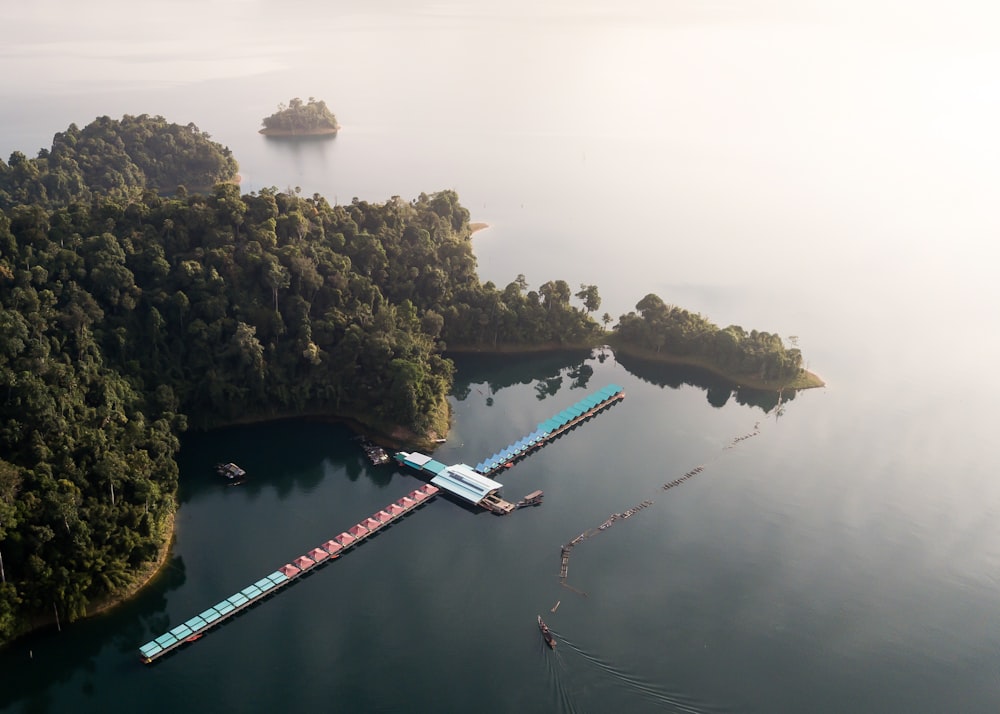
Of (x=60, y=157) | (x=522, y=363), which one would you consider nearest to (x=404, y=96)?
(x=60, y=157)

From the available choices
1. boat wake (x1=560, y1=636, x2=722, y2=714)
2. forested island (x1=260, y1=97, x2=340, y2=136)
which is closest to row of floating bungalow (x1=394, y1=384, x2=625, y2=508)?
boat wake (x1=560, y1=636, x2=722, y2=714)

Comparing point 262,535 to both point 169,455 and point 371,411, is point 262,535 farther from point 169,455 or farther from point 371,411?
point 371,411

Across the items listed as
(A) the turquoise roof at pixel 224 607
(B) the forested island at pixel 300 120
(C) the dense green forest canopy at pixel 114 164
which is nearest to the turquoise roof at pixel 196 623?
(A) the turquoise roof at pixel 224 607

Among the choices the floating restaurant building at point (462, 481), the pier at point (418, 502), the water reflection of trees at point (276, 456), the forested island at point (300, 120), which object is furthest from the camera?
the forested island at point (300, 120)

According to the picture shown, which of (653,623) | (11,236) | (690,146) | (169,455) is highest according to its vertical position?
(690,146)

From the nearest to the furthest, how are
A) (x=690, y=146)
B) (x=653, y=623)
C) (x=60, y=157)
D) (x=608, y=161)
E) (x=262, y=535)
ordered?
(x=653, y=623)
(x=262, y=535)
(x=60, y=157)
(x=608, y=161)
(x=690, y=146)

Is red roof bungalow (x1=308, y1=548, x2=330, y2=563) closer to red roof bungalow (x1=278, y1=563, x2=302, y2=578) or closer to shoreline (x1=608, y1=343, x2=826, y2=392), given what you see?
red roof bungalow (x1=278, y1=563, x2=302, y2=578)

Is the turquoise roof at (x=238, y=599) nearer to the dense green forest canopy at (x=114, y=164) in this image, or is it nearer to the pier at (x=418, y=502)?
the pier at (x=418, y=502)

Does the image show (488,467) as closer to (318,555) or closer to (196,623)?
(318,555)

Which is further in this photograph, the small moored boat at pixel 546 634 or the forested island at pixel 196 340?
the forested island at pixel 196 340
